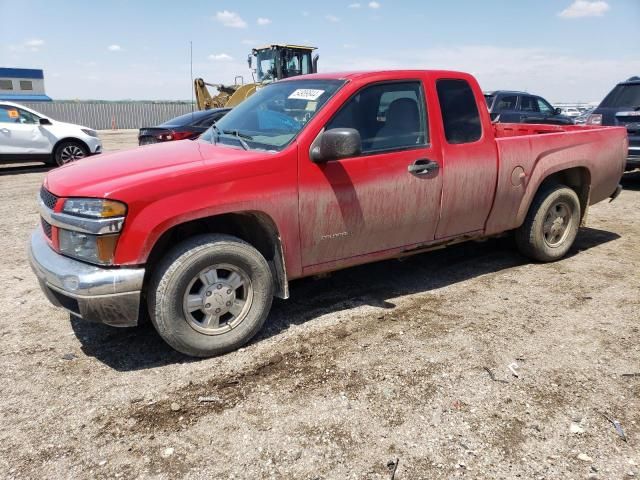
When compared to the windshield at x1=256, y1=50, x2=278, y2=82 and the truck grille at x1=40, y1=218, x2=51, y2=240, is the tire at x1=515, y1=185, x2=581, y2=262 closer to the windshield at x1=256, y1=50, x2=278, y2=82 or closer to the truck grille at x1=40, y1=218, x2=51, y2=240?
the truck grille at x1=40, y1=218, x2=51, y2=240

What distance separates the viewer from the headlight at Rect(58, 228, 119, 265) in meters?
2.88

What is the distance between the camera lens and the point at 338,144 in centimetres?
327

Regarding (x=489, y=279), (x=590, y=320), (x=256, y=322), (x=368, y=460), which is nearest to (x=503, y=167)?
(x=489, y=279)

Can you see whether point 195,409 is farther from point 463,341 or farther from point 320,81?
point 320,81

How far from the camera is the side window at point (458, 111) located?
13.5 ft

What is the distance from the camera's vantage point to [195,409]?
278 cm

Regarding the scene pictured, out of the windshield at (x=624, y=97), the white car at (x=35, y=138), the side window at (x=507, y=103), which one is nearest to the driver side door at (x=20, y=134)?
the white car at (x=35, y=138)

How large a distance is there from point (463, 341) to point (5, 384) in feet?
9.78

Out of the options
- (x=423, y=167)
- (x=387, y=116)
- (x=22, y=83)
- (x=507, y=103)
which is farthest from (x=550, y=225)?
(x=22, y=83)

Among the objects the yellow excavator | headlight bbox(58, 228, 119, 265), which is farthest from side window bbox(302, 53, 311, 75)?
headlight bbox(58, 228, 119, 265)

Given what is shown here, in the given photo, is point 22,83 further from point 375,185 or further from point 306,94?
point 375,185

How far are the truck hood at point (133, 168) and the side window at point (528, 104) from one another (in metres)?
12.2

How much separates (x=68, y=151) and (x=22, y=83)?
38.4 metres

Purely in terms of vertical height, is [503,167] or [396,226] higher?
[503,167]
